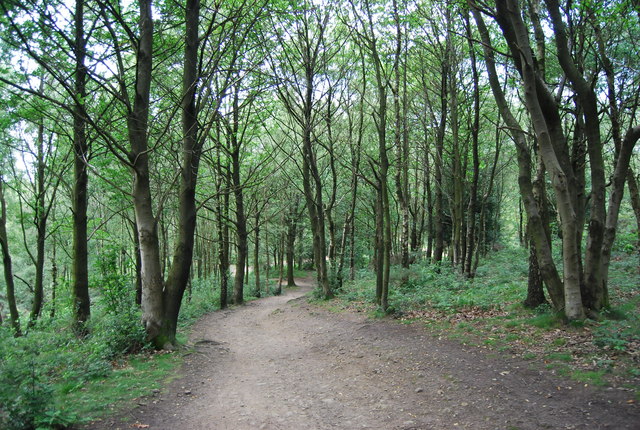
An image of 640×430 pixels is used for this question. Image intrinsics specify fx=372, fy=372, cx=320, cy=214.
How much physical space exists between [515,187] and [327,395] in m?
36.8

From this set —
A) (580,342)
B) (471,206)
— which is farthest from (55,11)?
(471,206)

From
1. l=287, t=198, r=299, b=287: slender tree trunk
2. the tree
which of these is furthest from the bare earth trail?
l=287, t=198, r=299, b=287: slender tree trunk

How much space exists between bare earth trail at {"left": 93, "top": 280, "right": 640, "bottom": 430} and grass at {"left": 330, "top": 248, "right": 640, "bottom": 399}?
1.35ft

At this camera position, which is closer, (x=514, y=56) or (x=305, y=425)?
(x=305, y=425)

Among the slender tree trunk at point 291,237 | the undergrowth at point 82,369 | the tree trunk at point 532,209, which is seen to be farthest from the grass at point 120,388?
the slender tree trunk at point 291,237

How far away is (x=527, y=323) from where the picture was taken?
7.12 metres

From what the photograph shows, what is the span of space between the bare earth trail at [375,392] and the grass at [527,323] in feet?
1.35

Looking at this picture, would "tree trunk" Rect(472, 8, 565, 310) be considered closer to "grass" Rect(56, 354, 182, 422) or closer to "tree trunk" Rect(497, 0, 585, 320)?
"tree trunk" Rect(497, 0, 585, 320)

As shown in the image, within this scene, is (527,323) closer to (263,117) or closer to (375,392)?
(375,392)

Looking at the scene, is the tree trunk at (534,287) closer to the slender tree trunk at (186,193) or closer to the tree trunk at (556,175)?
the tree trunk at (556,175)

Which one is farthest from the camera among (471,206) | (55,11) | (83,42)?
(471,206)

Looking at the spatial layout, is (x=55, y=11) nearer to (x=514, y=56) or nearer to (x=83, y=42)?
(x=83, y=42)

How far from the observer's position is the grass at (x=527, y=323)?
4996 millimetres

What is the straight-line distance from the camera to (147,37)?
809 cm
